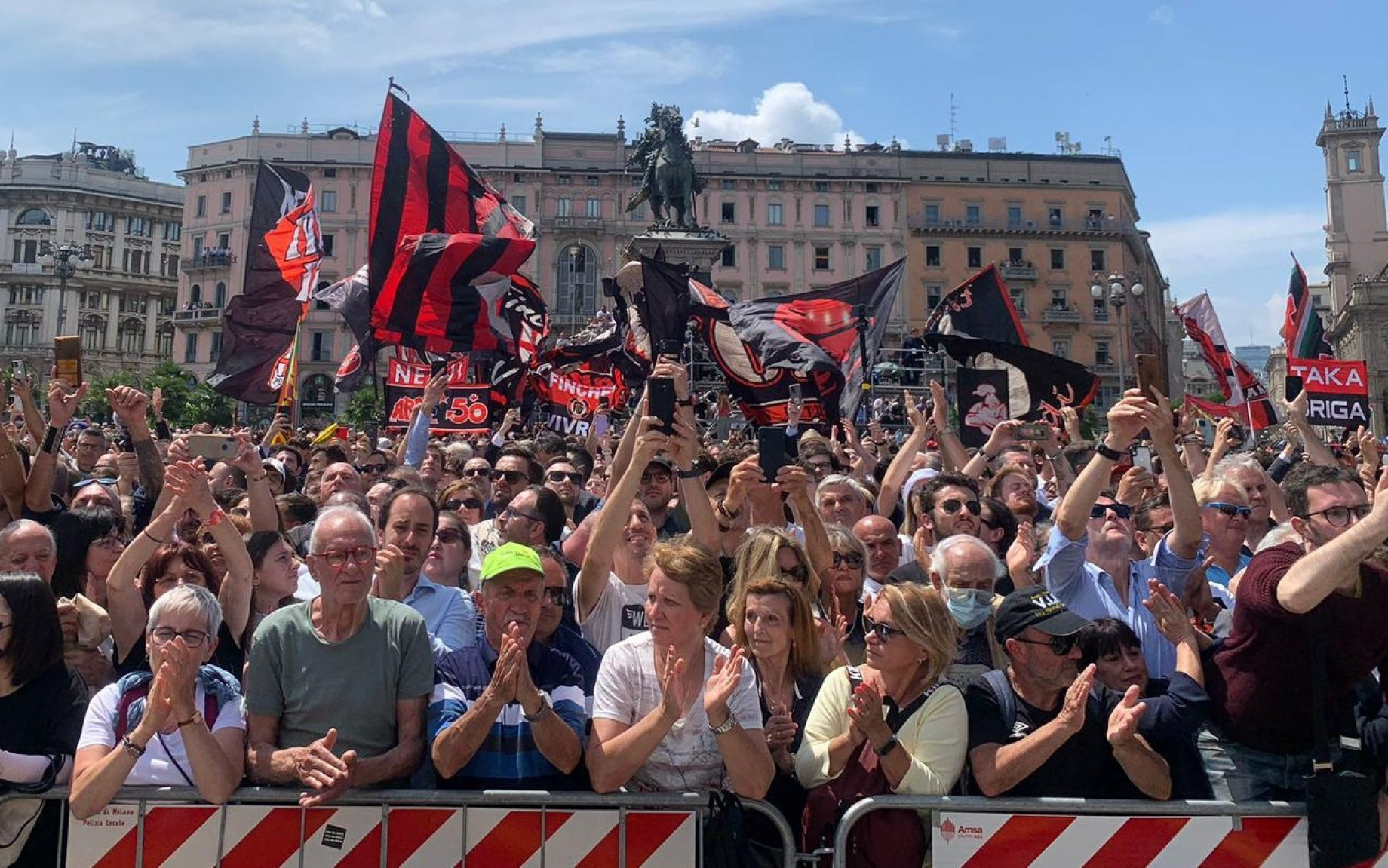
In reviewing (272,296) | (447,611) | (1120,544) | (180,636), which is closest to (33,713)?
(180,636)

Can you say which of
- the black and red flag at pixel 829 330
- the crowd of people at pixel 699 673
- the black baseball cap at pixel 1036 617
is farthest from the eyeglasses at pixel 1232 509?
the black and red flag at pixel 829 330

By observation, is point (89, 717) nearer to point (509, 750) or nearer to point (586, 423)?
point (509, 750)

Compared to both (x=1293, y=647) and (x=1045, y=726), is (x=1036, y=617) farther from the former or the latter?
(x=1293, y=647)

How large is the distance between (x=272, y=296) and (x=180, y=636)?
12.5 m

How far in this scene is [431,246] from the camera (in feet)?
43.5

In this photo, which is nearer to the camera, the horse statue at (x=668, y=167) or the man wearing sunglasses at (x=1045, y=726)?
the man wearing sunglasses at (x=1045, y=726)

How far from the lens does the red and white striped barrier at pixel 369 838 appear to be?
3893 millimetres

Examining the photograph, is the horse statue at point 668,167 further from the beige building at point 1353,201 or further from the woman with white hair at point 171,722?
the beige building at point 1353,201

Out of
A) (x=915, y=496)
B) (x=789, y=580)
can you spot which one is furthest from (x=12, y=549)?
(x=915, y=496)

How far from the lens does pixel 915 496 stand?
7156mm

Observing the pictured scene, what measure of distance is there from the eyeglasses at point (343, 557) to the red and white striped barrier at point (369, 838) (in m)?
0.81

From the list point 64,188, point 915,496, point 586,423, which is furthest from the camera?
Answer: point 64,188

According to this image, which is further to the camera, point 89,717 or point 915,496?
point 915,496

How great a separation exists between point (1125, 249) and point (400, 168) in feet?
253
